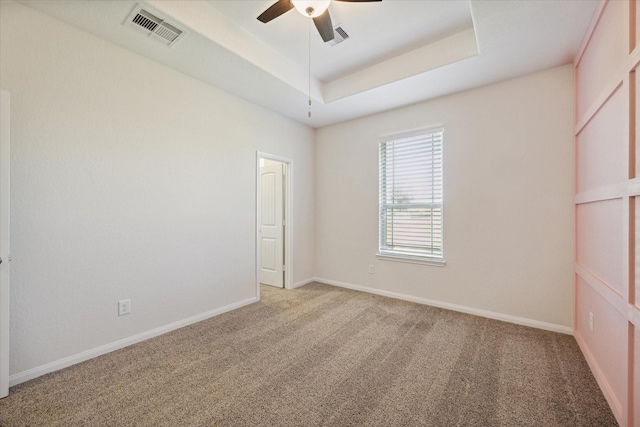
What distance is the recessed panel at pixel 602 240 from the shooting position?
1.65 m

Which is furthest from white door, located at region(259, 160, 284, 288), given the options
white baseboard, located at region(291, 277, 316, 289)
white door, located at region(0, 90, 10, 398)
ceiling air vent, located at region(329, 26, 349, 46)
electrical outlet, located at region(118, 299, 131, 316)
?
white door, located at region(0, 90, 10, 398)

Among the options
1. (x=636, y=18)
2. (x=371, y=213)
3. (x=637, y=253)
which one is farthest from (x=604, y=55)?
(x=371, y=213)

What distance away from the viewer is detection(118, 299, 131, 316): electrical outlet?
2477mm

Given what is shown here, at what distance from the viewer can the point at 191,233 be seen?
9.96 feet

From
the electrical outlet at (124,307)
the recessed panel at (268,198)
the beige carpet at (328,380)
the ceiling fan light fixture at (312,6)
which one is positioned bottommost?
the beige carpet at (328,380)

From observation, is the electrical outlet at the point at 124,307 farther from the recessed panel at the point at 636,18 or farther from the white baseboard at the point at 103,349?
the recessed panel at the point at 636,18

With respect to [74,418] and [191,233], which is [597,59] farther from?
[74,418]

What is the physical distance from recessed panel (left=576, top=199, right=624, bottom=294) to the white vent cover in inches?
135

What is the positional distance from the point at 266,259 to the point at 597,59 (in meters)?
4.45

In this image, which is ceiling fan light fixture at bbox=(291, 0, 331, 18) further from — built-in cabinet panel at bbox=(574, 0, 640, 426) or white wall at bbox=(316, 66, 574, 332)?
white wall at bbox=(316, 66, 574, 332)

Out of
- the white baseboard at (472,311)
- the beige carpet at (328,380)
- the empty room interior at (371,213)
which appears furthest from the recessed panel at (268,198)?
the beige carpet at (328,380)

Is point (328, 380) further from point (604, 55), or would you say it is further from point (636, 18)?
point (604, 55)

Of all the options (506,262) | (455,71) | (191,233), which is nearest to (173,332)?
(191,233)

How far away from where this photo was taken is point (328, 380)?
1.99 meters
